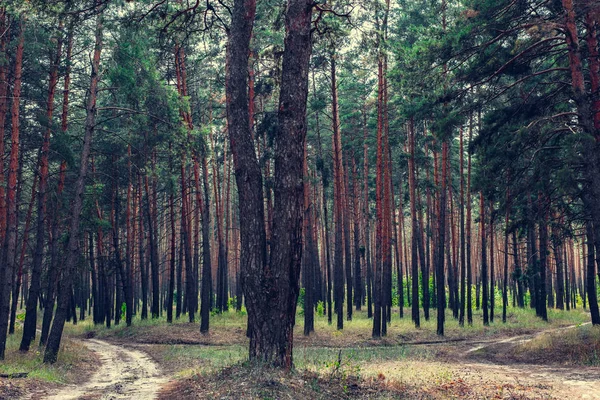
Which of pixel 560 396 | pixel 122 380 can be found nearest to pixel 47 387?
pixel 122 380

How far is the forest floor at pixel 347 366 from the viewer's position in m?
7.89

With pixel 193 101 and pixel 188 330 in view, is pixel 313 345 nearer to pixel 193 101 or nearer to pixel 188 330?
→ pixel 188 330

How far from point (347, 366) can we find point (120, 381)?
541 cm

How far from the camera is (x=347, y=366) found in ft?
35.8

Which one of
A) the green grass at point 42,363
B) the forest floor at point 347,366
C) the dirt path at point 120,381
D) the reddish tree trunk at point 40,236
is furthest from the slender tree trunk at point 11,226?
the dirt path at point 120,381

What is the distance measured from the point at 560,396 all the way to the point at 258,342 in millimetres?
5332

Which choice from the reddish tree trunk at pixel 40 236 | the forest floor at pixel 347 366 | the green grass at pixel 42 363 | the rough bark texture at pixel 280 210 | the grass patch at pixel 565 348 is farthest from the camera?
the reddish tree trunk at pixel 40 236

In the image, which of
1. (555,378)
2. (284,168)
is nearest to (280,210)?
(284,168)

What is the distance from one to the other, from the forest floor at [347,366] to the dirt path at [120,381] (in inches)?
1.0

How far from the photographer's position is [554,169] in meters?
15.1

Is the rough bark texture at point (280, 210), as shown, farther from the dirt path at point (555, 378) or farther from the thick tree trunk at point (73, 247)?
the thick tree trunk at point (73, 247)

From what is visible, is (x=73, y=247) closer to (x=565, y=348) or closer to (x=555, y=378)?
(x=555, y=378)

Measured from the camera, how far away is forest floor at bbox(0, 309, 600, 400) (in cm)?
789

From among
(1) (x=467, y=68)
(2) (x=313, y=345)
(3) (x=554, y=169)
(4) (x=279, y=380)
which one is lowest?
(2) (x=313, y=345)
